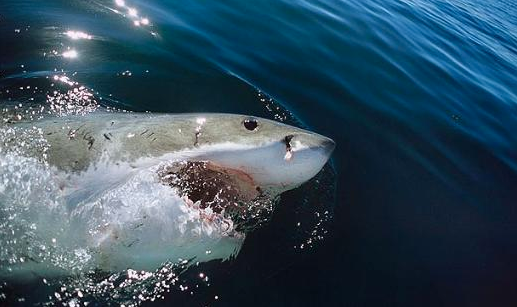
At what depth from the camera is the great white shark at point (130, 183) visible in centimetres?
302

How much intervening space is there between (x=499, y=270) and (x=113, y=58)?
5.50m

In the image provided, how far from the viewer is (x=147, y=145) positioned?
122 inches

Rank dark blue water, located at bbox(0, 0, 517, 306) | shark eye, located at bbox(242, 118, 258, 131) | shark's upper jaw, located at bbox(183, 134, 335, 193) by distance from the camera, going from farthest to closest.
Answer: dark blue water, located at bbox(0, 0, 517, 306), shark eye, located at bbox(242, 118, 258, 131), shark's upper jaw, located at bbox(183, 134, 335, 193)

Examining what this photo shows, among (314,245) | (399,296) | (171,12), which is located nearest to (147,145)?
(314,245)

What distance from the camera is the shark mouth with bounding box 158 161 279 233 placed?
3082 millimetres

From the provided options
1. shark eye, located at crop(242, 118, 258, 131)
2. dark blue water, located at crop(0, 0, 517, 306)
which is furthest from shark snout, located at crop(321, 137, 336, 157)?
dark blue water, located at crop(0, 0, 517, 306)

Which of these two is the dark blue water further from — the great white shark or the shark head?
the shark head

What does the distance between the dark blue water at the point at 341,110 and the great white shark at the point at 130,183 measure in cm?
68

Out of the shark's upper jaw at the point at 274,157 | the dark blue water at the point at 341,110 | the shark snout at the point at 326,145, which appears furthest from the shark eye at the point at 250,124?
the dark blue water at the point at 341,110

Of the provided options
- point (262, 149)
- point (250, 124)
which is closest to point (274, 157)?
point (262, 149)

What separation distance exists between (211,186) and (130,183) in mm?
553

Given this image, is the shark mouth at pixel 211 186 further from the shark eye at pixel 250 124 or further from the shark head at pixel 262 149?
the shark eye at pixel 250 124

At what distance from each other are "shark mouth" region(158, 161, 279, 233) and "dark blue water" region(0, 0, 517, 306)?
59 centimetres

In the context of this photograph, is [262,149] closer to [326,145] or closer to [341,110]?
[326,145]
